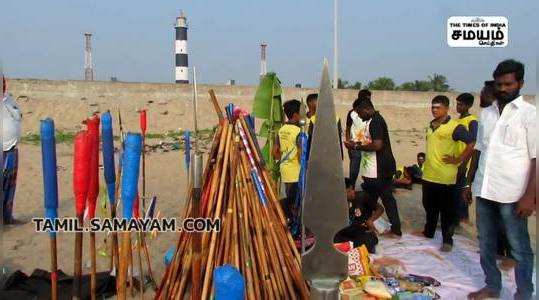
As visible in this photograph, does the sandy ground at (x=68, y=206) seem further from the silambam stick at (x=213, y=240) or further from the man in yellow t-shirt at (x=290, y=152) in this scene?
the man in yellow t-shirt at (x=290, y=152)

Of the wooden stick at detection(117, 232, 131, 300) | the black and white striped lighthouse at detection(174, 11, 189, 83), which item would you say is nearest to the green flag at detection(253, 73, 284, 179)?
the wooden stick at detection(117, 232, 131, 300)

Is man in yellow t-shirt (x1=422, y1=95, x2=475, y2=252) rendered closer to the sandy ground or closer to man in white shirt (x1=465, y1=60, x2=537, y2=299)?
the sandy ground

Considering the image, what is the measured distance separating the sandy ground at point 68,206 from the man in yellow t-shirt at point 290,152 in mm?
→ 1269

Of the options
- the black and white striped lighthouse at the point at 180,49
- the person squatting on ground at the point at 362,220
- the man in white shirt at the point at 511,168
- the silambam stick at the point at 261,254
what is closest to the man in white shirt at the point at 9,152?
the silambam stick at the point at 261,254

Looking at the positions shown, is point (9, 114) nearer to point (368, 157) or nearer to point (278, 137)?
point (278, 137)

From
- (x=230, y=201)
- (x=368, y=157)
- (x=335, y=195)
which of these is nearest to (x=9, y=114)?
(x=230, y=201)

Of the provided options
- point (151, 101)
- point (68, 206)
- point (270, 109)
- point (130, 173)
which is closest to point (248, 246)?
point (130, 173)

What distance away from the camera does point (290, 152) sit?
4527 millimetres

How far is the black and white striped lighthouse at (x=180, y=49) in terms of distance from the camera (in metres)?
28.5

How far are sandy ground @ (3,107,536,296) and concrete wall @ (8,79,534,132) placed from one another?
5861 millimetres

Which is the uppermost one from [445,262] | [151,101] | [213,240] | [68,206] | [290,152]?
[151,101]

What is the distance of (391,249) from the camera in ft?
14.2

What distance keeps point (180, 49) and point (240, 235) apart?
27156 millimetres

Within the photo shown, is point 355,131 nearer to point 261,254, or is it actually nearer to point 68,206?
point 261,254
